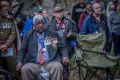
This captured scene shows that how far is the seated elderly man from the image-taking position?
8.40 m

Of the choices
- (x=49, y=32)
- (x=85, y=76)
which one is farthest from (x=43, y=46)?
(x=85, y=76)

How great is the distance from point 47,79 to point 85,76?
99cm

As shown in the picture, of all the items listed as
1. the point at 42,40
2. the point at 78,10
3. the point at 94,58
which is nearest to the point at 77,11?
the point at 78,10

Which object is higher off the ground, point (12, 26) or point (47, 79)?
point (12, 26)

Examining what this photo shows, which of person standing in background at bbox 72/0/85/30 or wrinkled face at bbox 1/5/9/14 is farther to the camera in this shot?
person standing in background at bbox 72/0/85/30

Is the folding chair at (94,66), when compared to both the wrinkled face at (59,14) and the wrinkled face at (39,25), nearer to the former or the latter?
the wrinkled face at (39,25)

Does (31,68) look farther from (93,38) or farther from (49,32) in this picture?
(93,38)

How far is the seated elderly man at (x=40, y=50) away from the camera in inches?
331

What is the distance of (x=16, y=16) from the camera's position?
11281 millimetres

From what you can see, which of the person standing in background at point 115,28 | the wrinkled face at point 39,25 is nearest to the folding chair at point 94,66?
the wrinkled face at point 39,25

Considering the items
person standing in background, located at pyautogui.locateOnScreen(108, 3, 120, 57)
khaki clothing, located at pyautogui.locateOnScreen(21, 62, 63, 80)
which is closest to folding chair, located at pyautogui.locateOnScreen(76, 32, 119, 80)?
khaki clothing, located at pyautogui.locateOnScreen(21, 62, 63, 80)

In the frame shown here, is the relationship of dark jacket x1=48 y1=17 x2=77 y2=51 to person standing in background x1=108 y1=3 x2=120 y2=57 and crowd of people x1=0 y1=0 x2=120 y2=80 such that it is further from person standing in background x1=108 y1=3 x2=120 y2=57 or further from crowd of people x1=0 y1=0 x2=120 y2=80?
person standing in background x1=108 y1=3 x2=120 y2=57

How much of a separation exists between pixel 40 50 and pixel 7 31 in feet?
4.09

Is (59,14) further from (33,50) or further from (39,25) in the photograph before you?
(33,50)
